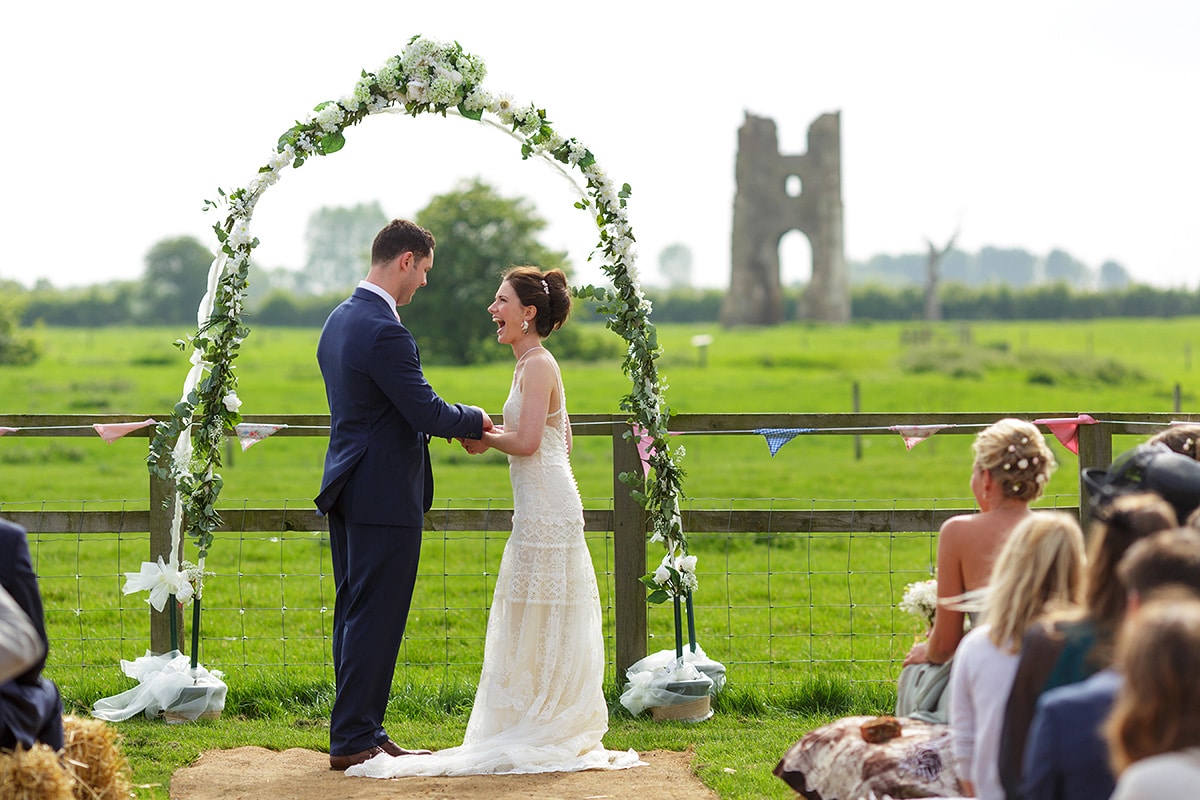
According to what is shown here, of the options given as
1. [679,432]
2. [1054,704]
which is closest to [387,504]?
[679,432]

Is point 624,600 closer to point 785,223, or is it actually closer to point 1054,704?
point 1054,704

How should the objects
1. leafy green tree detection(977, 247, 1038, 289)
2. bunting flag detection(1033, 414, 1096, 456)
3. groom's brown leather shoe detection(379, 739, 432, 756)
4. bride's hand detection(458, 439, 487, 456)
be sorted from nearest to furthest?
groom's brown leather shoe detection(379, 739, 432, 756)
bride's hand detection(458, 439, 487, 456)
bunting flag detection(1033, 414, 1096, 456)
leafy green tree detection(977, 247, 1038, 289)

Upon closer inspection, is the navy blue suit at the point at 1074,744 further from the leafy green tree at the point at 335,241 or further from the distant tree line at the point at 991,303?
the leafy green tree at the point at 335,241

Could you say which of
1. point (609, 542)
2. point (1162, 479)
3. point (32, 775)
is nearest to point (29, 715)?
point (32, 775)

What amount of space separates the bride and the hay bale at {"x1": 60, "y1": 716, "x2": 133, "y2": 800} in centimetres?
187

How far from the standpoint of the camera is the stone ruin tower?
227 ft

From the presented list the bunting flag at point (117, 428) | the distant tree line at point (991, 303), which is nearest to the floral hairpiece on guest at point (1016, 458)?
the bunting flag at point (117, 428)

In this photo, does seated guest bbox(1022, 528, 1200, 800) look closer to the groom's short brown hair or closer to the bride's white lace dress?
the bride's white lace dress

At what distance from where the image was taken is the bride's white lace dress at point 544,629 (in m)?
5.79

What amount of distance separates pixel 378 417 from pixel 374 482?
30cm

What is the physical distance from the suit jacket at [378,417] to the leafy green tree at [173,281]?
74.9 meters

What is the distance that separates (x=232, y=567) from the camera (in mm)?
12906

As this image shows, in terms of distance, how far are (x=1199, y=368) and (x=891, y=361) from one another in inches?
387


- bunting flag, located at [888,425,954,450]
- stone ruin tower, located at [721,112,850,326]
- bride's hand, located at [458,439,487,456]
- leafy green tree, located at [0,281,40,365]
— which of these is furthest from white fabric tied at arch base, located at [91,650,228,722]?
stone ruin tower, located at [721,112,850,326]
